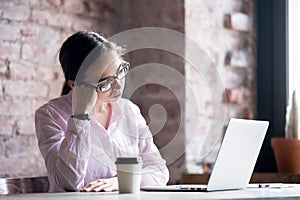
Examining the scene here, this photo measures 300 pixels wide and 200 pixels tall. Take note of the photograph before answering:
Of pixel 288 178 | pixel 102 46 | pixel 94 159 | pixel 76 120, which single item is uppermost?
pixel 102 46

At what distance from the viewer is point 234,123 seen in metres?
1.96

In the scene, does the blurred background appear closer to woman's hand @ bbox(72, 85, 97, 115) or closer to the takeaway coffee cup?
woman's hand @ bbox(72, 85, 97, 115)

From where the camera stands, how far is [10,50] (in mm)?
2971

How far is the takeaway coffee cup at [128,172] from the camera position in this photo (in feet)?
6.54

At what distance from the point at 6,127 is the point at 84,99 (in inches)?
30.1

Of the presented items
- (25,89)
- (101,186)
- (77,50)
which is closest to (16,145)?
(25,89)

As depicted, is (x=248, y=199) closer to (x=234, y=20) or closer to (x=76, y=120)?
(x=76, y=120)

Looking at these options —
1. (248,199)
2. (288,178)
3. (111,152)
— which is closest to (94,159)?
(111,152)

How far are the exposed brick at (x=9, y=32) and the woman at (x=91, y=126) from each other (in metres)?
0.52

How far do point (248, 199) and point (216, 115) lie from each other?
167cm

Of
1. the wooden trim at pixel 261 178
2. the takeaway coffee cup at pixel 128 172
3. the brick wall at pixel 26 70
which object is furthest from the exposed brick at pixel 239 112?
the takeaway coffee cup at pixel 128 172

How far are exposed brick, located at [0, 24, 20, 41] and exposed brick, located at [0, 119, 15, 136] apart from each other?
344 millimetres

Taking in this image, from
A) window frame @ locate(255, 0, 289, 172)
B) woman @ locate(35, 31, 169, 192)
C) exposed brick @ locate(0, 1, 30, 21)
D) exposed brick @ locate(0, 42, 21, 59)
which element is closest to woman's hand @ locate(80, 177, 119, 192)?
woman @ locate(35, 31, 169, 192)

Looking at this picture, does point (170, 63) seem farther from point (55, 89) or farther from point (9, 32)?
point (9, 32)
